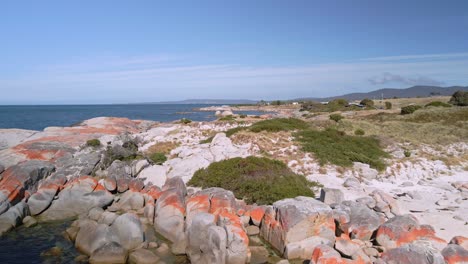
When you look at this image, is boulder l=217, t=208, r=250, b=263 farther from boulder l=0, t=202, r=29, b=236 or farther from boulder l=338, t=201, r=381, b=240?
boulder l=0, t=202, r=29, b=236

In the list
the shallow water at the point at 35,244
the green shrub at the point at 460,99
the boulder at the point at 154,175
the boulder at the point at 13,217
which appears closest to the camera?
the shallow water at the point at 35,244

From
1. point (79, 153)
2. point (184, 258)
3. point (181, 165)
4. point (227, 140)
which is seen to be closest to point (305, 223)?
point (184, 258)

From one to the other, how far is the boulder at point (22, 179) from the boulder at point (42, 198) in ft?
3.18

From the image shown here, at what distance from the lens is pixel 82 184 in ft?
65.5

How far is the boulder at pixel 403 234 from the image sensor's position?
43.1 ft

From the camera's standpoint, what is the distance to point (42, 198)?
1870cm

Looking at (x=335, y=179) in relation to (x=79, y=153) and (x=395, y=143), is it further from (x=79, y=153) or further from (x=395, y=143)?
(x=79, y=153)

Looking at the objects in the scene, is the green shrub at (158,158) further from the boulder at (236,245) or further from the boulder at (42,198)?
the boulder at (236,245)

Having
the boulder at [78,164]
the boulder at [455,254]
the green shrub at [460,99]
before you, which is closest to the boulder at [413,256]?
the boulder at [455,254]

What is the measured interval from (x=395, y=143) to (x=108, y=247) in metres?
28.5

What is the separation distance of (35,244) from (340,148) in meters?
22.4

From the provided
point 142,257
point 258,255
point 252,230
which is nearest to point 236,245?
point 258,255

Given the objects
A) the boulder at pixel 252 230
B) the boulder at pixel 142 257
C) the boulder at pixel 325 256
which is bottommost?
the boulder at pixel 252 230

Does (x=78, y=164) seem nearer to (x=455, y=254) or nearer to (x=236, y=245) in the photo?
(x=236, y=245)
